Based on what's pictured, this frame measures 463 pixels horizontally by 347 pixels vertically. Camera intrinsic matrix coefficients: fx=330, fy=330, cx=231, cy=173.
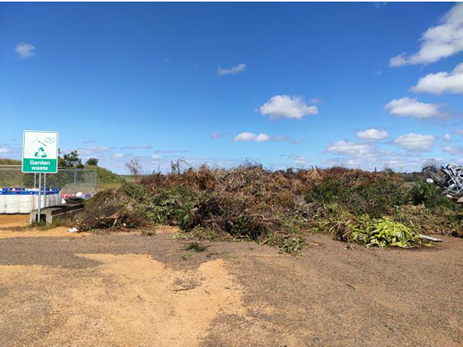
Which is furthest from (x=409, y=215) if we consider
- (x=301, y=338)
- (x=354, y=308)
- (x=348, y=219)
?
(x=301, y=338)

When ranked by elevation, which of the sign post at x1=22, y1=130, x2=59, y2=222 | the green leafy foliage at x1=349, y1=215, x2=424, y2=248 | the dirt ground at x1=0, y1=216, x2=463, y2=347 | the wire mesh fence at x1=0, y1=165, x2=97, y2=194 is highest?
the sign post at x1=22, y1=130, x2=59, y2=222

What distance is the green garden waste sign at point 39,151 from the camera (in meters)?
10.1

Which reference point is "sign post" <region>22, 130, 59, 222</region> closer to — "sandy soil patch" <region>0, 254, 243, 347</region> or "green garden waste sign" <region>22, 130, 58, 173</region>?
"green garden waste sign" <region>22, 130, 58, 173</region>

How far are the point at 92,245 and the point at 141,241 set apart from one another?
3.66 ft

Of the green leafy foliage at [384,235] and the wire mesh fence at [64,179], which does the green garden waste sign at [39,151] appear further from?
the green leafy foliage at [384,235]

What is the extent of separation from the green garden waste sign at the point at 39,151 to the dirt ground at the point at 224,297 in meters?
3.51

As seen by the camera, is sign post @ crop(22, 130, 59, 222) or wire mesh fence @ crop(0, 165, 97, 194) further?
wire mesh fence @ crop(0, 165, 97, 194)

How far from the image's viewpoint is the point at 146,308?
4.13m

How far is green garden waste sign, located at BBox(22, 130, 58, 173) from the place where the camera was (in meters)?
10.1

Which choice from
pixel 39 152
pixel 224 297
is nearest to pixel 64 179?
pixel 39 152

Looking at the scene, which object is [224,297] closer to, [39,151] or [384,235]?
[384,235]

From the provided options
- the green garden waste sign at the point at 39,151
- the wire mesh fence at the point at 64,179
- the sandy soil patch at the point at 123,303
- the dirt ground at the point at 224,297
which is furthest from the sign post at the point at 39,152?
the wire mesh fence at the point at 64,179

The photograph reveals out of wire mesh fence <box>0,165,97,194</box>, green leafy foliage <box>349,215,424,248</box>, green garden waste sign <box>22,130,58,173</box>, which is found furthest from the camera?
wire mesh fence <box>0,165,97,194</box>

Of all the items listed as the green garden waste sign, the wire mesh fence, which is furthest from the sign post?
the wire mesh fence
